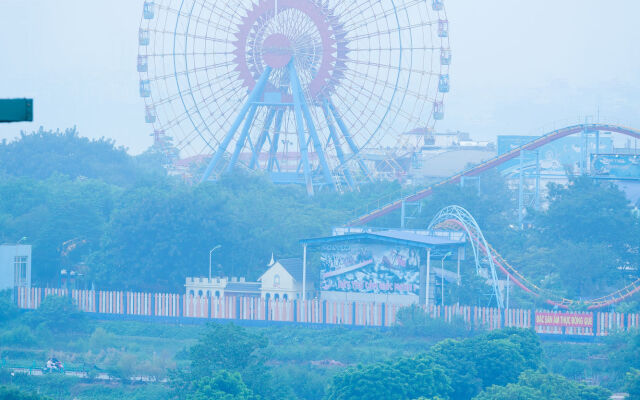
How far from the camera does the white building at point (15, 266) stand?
53.3m

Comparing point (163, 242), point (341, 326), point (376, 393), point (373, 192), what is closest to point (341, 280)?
point (341, 326)

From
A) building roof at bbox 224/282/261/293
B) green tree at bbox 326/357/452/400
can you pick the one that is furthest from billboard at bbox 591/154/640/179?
green tree at bbox 326/357/452/400

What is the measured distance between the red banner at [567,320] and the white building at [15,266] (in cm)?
2442

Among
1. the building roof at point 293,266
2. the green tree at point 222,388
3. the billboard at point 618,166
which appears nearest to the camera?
the green tree at point 222,388

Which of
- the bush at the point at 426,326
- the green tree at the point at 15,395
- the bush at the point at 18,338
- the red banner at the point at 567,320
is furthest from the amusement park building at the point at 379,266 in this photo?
the green tree at the point at 15,395

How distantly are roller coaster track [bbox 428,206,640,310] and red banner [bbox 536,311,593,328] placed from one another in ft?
7.01

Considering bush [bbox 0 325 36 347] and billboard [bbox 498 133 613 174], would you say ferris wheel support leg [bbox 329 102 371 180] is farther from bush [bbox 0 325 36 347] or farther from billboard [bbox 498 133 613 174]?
bush [bbox 0 325 36 347]

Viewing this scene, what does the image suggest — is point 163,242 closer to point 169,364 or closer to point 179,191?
point 179,191

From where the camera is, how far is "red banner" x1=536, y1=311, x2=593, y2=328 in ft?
150

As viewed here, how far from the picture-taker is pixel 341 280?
165 ft

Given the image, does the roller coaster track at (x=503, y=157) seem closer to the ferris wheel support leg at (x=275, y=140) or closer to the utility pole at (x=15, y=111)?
the ferris wheel support leg at (x=275, y=140)

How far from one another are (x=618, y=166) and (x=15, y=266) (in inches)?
1236

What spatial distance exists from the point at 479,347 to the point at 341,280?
1467 cm

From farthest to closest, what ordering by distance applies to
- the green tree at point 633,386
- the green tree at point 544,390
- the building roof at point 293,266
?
the building roof at point 293,266, the green tree at point 633,386, the green tree at point 544,390
